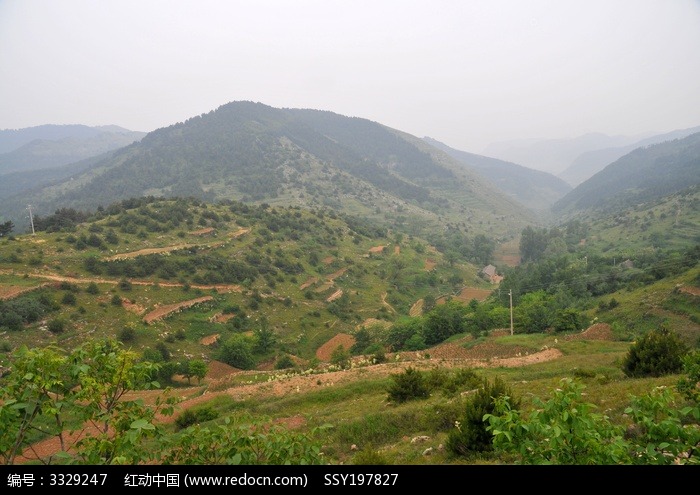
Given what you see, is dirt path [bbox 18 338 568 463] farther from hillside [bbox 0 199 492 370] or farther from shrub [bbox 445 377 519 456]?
hillside [bbox 0 199 492 370]

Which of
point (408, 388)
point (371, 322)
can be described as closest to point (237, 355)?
point (371, 322)

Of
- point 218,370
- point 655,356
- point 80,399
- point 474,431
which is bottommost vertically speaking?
point 218,370

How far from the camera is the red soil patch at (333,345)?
44688 millimetres

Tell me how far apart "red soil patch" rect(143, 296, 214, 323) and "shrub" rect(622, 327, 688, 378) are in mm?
40853

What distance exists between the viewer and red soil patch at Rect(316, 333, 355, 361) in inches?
1759

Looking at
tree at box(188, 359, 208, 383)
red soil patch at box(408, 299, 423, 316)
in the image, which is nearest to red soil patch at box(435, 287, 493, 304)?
red soil patch at box(408, 299, 423, 316)

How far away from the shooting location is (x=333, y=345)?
155 ft

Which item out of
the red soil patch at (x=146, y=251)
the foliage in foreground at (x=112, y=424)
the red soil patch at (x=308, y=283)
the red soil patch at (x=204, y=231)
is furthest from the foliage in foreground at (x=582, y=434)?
the red soil patch at (x=204, y=231)

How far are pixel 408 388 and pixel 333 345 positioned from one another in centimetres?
3240

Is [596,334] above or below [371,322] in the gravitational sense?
above

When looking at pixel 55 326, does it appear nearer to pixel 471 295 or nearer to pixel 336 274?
pixel 336 274

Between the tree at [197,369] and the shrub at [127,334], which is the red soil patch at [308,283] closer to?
the shrub at [127,334]

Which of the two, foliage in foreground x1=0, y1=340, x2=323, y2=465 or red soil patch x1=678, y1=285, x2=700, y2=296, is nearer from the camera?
foliage in foreground x1=0, y1=340, x2=323, y2=465
